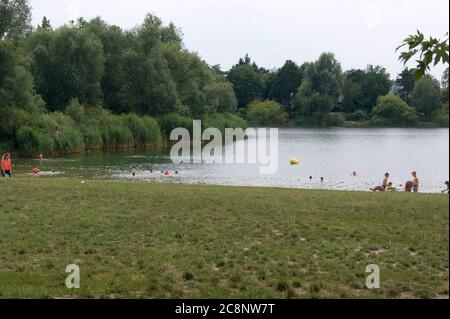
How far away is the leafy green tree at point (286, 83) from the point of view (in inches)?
6314

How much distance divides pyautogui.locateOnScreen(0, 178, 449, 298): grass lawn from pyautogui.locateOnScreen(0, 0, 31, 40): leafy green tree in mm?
43113

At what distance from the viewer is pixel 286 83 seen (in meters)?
160

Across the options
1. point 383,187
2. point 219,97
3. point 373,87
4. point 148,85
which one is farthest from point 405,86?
point 383,187

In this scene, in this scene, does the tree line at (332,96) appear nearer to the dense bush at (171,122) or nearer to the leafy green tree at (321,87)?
the leafy green tree at (321,87)

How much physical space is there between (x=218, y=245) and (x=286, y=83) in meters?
151

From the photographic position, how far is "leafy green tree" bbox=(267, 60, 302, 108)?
160 m

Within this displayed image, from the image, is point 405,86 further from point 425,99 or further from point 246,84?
point 246,84

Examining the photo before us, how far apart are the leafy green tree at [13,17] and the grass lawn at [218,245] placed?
43113 millimetres

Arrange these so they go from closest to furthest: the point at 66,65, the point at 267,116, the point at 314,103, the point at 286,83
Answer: the point at 66,65 < the point at 314,103 < the point at 267,116 < the point at 286,83

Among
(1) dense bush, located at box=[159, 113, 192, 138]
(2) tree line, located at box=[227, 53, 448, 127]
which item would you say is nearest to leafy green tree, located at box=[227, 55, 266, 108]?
(2) tree line, located at box=[227, 53, 448, 127]

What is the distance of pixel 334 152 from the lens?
196ft

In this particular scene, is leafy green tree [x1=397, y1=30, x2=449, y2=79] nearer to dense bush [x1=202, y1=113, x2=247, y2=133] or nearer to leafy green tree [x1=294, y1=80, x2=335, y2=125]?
dense bush [x1=202, y1=113, x2=247, y2=133]

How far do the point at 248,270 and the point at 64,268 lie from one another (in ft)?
10.6
